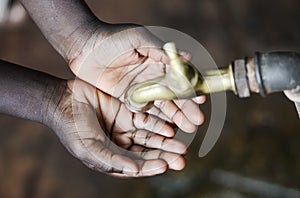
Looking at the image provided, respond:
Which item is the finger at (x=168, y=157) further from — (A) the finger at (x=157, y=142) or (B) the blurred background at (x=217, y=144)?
(B) the blurred background at (x=217, y=144)

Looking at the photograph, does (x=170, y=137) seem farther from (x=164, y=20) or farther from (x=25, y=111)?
(x=164, y=20)

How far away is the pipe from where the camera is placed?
0.74 metres

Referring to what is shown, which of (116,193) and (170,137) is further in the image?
(116,193)

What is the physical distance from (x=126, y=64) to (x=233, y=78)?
32 centimetres

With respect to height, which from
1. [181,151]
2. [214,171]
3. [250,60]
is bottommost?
[214,171]

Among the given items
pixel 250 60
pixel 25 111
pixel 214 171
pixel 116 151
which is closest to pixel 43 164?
pixel 214 171

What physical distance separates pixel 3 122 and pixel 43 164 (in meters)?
0.19

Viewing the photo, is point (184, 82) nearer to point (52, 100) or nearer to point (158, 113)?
point (158, 113)

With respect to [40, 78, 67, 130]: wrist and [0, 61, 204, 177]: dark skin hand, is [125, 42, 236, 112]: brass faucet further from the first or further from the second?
[40, 78, 67, 130]: wrist

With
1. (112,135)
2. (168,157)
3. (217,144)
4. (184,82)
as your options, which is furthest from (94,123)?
(217,144)

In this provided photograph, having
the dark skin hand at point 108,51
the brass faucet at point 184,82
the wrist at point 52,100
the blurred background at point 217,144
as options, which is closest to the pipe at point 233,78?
the brass faucet at point 184,82

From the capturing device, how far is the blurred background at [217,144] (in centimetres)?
172

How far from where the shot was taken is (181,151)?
3.22 ft

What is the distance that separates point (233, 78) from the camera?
2.52 ft
